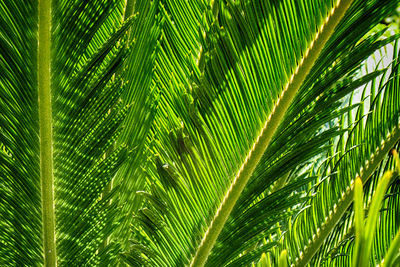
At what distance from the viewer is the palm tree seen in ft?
4.52

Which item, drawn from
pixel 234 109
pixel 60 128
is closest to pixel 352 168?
pixel 234 109

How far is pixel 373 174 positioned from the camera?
1995 mm

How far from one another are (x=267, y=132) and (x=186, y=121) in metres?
0.26

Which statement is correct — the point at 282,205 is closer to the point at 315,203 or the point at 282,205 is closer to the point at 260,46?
the point at 315,203

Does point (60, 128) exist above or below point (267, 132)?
above

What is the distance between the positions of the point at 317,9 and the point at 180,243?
917mm

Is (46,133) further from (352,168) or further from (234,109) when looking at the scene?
(352,168)

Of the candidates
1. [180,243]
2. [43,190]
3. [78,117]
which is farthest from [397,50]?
[43,190]

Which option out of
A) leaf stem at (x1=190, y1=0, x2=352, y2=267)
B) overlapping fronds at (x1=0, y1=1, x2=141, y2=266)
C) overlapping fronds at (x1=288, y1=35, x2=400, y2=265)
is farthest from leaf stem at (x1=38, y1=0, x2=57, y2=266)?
overlapping fronds at (x1=288, y1=35, x2=400, y2=265)

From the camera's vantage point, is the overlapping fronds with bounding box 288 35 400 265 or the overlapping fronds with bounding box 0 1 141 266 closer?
the overlapping fronds with bounding box 0 1 141 266

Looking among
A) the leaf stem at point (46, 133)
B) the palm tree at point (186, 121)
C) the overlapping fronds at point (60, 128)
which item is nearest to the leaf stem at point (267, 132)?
the palm tree at point (186, 121)

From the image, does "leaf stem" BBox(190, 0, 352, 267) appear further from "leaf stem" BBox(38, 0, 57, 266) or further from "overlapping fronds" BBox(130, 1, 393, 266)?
"leaf stem" BBox(38, 0, 57, 266)

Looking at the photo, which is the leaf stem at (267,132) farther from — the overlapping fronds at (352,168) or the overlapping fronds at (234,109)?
the overlapping fronds at (352,168)

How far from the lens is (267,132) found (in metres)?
1.50
